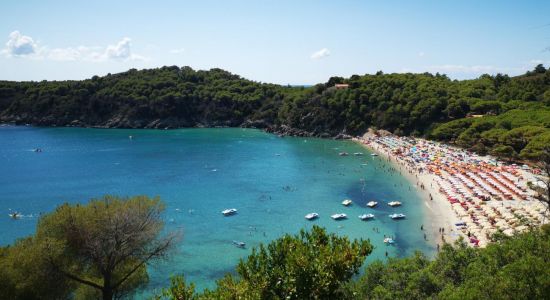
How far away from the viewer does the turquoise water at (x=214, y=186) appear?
38.3 metres

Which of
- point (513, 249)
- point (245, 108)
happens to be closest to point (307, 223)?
point (513, 249)

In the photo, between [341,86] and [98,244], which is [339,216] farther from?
[341,86]

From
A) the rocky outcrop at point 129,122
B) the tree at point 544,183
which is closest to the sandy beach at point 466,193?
the tree at point 544,183

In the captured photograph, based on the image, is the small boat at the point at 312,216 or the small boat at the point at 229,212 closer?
the small boat at the point at 312,216

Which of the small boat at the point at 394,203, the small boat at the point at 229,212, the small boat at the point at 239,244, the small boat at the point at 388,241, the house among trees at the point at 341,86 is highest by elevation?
the house among trees at the point at 341,86

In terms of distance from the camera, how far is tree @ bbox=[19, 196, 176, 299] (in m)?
17.9

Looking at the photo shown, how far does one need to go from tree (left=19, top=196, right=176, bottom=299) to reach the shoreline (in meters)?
25.9

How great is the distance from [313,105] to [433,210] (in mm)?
67963

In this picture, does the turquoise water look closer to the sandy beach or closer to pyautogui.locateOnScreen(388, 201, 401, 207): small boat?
pyautogui.locateOnScreen(388, 201, 401, 207): small boat

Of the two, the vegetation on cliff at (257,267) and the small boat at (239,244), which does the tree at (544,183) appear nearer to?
the vegetation on cliff at (257,267)

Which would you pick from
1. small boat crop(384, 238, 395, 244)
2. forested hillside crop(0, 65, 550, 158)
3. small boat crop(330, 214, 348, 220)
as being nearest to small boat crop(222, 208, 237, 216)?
small boat crop(330, 214, 348, 220)

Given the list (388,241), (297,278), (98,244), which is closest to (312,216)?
(388,241)

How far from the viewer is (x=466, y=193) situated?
153 ft

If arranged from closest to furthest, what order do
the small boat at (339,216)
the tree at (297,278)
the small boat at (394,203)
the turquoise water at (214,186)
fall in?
the tree at (297,278)
the turquoise water at (214,186)
the small boat at (339,216)
the small boat at (394,203)
